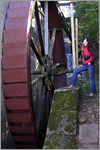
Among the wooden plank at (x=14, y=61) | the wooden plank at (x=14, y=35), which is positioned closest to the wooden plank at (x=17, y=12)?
the wooden plank at (x=14, y=35)

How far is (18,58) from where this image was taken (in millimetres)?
3393

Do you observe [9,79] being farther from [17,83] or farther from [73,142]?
[73,142]

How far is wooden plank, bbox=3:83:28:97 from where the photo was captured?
337 cm

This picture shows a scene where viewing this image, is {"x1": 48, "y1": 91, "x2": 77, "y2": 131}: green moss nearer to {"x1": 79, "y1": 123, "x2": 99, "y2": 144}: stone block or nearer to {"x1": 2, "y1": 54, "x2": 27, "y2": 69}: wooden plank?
{"x1": 79, "y1": 123, "x2": 99, "y2": 144}: stone block

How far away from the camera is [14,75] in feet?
11.2

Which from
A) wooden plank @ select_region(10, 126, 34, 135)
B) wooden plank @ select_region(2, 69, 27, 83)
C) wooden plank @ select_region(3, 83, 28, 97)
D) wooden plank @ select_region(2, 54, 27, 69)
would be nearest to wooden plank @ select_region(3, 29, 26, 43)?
wooden plank @ select_region(2, 54, 27, 69)

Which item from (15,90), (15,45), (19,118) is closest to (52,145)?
(19,118)

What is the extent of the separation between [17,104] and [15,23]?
165 cm

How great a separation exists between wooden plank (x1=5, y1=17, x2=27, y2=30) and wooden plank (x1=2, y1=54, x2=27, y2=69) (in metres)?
0.62

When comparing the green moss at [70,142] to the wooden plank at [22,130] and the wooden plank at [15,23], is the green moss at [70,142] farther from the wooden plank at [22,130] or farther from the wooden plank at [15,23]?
the wooden plank at [15,23]

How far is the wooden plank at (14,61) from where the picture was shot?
3.36 metres

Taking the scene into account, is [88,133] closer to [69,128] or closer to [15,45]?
[69,128]

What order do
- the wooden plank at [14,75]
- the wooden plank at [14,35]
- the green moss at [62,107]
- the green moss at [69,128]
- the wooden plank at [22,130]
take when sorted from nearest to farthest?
the green moss at [69,128], the green moss at [62,107], the wooden plank at [14,75], the wooden plank at [14,35], the wooden plank at [22,130]

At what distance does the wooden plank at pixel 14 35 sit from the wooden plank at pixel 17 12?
38 centimetres
